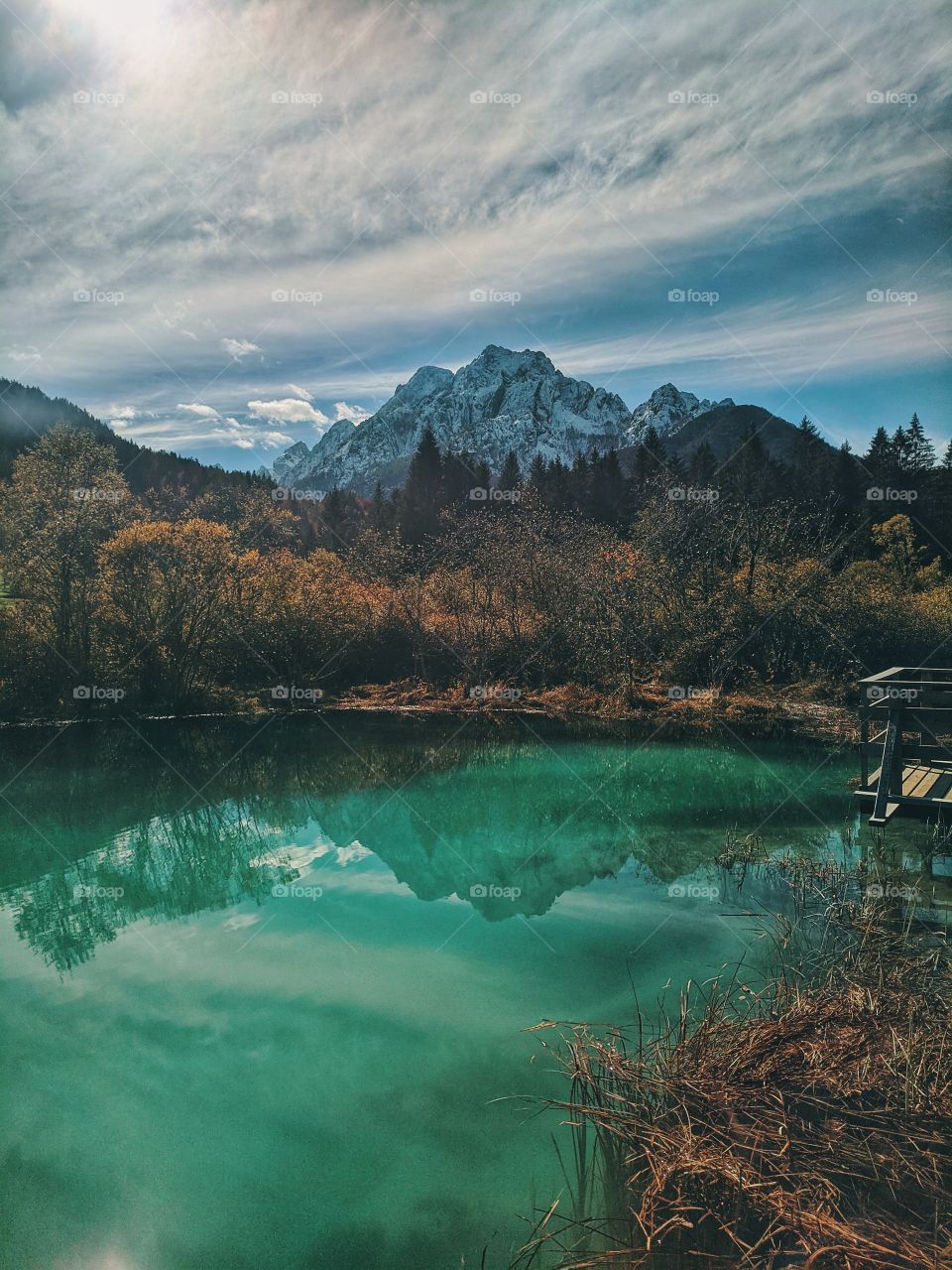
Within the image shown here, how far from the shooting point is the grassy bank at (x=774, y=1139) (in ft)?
14.2

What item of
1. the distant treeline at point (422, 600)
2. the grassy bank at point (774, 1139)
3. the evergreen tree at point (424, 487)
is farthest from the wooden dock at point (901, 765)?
the evergreen tree at point (424, 487)

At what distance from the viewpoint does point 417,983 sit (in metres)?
8.42

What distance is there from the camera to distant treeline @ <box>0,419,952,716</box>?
24969mm

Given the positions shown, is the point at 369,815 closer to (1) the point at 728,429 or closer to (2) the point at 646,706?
(2) the point at 646,706

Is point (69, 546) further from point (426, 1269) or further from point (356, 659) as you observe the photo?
point (426, 1269)

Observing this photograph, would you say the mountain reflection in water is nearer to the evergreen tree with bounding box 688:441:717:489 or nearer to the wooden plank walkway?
the wooden plank walkway

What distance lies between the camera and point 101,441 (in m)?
81.4

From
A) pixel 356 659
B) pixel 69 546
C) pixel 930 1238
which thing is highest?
pixel 69 546

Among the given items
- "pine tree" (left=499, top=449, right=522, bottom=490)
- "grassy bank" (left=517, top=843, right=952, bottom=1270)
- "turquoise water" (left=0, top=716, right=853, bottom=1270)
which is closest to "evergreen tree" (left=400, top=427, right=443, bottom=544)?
"pine tree" (left=499, top=449, right=522, bottom=490)

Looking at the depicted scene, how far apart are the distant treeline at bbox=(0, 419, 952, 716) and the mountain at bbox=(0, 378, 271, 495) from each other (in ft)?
170

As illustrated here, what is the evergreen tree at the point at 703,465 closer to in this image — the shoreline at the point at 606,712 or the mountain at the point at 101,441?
the shoreline at the point at 606,712

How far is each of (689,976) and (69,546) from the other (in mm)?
24166

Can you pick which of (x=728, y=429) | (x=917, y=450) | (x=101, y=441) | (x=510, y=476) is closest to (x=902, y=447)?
(x=917, y=450)

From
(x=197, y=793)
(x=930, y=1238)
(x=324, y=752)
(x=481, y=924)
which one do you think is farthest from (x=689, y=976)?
(x=324, y=752)
